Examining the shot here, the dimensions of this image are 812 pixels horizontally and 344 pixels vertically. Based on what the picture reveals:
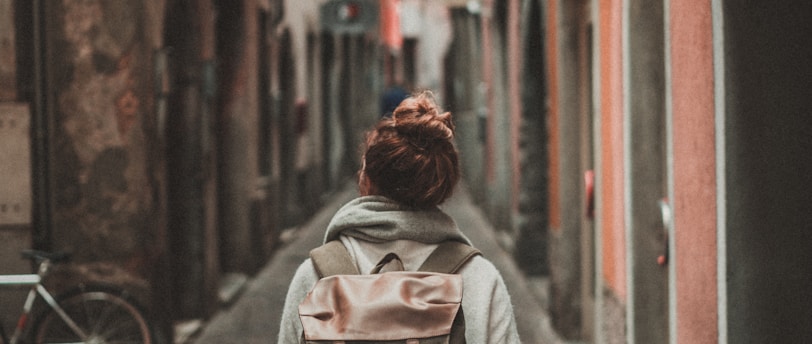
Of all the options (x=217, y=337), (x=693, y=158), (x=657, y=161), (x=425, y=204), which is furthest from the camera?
(x=217, y=337)

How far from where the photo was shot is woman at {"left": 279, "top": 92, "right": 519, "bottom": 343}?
236 centimetres

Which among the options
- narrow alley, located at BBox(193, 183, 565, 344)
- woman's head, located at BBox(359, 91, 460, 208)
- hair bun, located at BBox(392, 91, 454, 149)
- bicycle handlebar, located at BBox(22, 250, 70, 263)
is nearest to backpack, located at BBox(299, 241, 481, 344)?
woman's head, located at BBox(359, 91, 460, 208)

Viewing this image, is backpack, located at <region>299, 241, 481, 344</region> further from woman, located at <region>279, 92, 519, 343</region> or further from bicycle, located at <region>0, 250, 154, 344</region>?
bicycle, located at <region>0, 250, 154, 344</region>

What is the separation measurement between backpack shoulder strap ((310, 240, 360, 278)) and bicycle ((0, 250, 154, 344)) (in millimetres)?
3822

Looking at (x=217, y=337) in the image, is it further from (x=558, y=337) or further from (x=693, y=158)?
(x=693, y=158)

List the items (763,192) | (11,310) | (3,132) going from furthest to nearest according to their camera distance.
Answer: (3,132)
(11,310)
(763,192)

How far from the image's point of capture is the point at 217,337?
797cm

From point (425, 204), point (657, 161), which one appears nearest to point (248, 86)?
point (657, 161)

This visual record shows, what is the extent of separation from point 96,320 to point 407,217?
14.2 ft

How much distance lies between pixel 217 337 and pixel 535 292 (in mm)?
3051

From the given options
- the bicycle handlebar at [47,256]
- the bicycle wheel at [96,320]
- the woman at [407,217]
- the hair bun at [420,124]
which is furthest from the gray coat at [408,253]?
the bicycle wheel at [96,320]

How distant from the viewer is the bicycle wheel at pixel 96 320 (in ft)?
20.1

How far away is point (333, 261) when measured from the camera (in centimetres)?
233

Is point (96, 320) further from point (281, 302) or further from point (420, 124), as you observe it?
point (420, 124)
